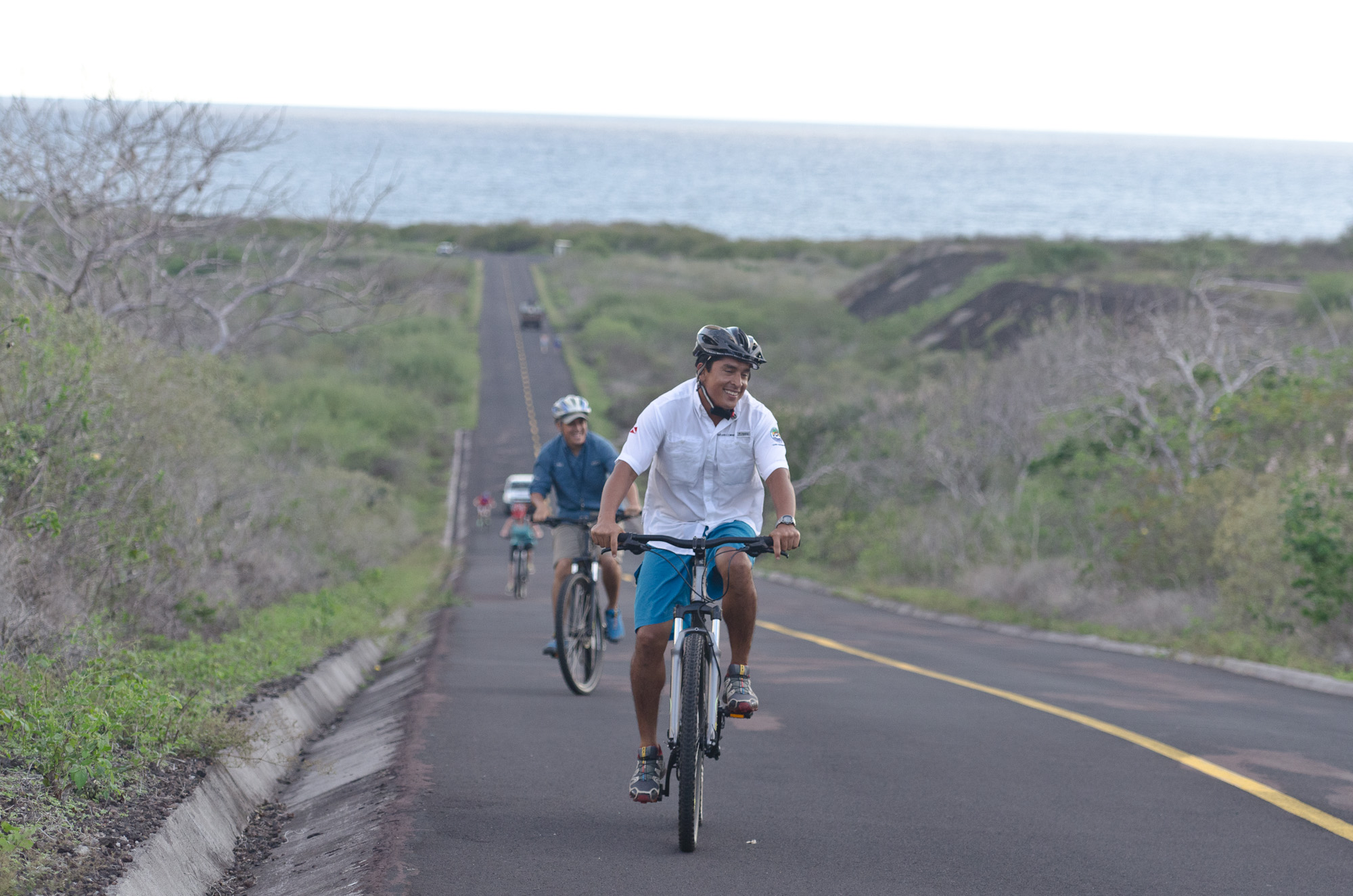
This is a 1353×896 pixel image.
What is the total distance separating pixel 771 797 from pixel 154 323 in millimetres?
15160

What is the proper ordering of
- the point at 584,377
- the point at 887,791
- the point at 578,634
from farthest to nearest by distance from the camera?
the point at 584,377
the point at 578,634
the point at 887,791

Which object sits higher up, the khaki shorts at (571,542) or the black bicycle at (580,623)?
the khaki shorts at (571,542)

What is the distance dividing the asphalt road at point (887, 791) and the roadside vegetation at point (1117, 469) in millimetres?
3632

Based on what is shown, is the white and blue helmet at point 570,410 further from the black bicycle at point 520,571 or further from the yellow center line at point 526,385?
the yellow center line at point 526,385

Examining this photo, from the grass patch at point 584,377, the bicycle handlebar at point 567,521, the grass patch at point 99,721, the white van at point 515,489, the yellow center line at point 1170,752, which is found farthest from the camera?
the grass patch at point 584,377

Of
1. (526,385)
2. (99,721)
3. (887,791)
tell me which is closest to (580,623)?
(887,791)

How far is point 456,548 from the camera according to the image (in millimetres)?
33344

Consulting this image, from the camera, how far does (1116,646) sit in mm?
15445

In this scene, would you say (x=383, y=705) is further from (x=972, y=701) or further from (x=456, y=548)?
(x=456, y=548)

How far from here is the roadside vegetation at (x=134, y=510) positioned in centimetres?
559

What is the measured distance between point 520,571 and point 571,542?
997 centimetres

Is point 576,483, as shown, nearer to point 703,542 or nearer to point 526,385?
point 703,542

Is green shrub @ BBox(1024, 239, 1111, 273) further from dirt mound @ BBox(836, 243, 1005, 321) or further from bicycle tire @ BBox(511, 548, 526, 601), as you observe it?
bicycle tire @ BBox(511, 548, 526, 601)

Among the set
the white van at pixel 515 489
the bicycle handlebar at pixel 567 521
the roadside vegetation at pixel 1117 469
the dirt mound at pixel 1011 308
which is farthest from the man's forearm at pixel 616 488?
the dirt mound at pixel 1011 308
